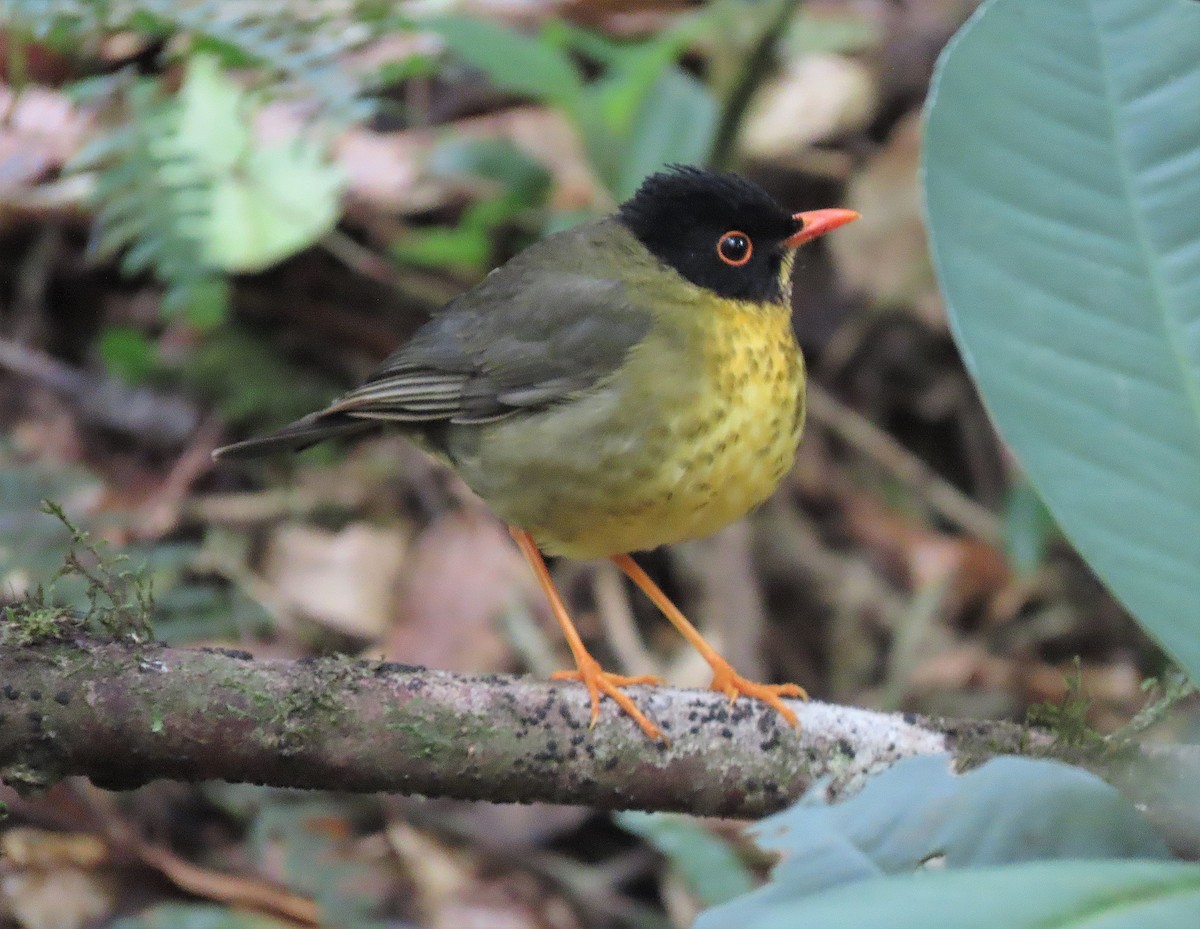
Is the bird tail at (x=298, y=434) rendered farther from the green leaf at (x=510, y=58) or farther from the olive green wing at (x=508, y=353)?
the green leaf at (x=510, y=58)

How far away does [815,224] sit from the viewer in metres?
3.19

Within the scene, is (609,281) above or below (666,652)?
above

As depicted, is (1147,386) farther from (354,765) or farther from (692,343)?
(692,343)

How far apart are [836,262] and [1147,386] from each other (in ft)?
14.7

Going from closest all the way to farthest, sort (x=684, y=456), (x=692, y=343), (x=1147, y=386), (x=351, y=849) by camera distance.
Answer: (x=1147, y=386), (x=684, y=456), (x=692, y=343), (x=351, y=849)

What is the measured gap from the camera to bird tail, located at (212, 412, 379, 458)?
323cm

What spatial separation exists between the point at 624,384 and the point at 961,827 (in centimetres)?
183

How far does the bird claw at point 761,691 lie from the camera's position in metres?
2.26

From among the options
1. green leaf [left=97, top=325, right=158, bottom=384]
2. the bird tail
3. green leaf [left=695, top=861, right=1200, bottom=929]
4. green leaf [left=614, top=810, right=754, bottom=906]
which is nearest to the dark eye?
the bird tail

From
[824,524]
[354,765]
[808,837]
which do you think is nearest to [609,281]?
[354,765]

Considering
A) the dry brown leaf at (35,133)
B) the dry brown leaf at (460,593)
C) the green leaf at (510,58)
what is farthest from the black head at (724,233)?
the dry brown leaf at (35,133)

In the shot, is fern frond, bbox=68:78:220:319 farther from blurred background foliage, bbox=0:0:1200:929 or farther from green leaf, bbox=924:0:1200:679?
green leaf, bbox=924:0:1200:679

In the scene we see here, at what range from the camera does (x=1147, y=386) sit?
130 centimetres

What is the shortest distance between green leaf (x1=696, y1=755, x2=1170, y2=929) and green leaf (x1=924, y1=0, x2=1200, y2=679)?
0.16m
